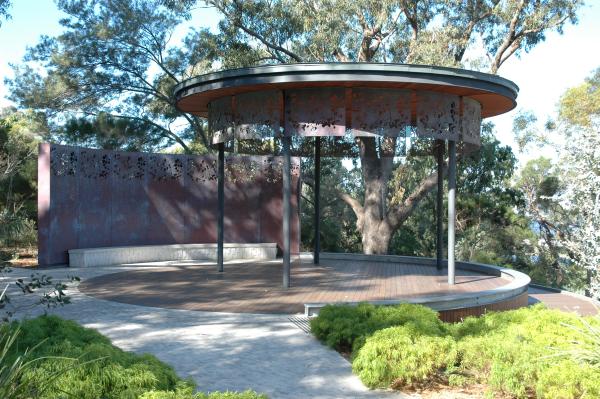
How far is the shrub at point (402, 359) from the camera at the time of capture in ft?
15.9

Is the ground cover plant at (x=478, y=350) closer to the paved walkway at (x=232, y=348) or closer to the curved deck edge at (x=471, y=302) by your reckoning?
the paved walkway at (x=232, y=348)

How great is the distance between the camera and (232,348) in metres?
6.03

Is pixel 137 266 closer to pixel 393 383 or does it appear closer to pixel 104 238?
pixel 104 238

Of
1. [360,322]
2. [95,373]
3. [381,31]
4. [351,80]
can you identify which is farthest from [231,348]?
[381,31]

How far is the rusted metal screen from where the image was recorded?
13609 mm

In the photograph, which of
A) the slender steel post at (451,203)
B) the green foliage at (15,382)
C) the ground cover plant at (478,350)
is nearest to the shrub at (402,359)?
the ground cover plant at (478,350)

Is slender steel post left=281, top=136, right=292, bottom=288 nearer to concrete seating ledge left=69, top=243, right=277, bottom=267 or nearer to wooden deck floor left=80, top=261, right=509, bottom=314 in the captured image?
wooden deck floor left=80, top=261, right=509, bottom=314

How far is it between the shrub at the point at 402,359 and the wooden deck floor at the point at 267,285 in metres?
2.73

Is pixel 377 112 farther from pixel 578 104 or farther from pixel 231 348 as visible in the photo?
pixel 578 104

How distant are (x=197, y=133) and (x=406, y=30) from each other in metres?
10.0

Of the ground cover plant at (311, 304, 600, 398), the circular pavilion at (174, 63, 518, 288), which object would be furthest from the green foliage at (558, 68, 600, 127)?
the ground cover plant at (311, 304, 600, 398)

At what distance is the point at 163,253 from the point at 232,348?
9389 mm

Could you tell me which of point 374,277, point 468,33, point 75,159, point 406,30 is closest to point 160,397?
point 374,277

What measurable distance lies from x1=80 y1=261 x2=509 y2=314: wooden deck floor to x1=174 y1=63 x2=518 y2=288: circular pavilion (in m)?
0.76
